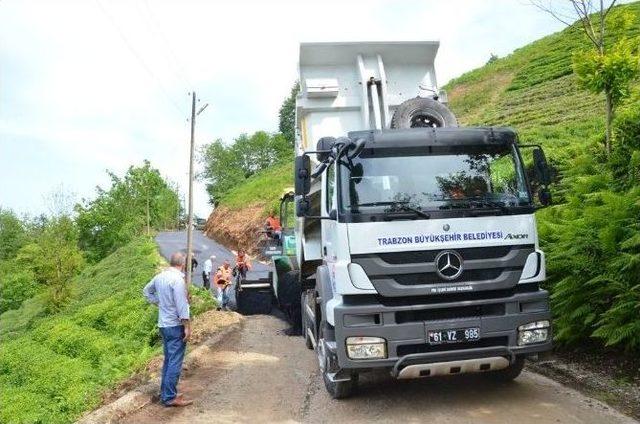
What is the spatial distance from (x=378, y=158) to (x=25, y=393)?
1604cm

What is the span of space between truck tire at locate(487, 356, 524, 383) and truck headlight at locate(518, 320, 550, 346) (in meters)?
0.65

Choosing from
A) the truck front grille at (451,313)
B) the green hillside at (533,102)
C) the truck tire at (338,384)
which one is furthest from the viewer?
the green hillside at (533,102)

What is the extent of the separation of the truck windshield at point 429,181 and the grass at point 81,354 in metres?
5.13

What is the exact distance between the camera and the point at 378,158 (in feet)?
18.7

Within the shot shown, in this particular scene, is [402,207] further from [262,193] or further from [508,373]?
[262,193]

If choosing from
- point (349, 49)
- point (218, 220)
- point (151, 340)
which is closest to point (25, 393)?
point (151, 340)

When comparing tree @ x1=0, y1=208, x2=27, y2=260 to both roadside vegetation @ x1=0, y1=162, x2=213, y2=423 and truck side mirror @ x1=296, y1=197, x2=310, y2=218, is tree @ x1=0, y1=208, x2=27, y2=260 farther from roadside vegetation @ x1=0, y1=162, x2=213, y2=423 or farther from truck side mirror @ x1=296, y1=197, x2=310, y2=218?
truck side mirror @ x1=296, y1=197, x2=310, y2=218

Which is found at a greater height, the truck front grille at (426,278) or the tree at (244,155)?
the tree at (244,155)

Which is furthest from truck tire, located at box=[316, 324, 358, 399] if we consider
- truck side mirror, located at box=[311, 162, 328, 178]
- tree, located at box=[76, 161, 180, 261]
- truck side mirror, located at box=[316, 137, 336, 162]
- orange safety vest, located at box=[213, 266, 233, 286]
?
tree, located at box=[76, 161, 180, 261]

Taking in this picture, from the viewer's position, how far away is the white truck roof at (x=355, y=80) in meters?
8.64

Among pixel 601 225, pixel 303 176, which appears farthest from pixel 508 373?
pixel 303 176

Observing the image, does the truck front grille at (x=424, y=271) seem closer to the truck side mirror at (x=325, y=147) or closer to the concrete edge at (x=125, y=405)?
the truck side mirror at (x=325, y=147)

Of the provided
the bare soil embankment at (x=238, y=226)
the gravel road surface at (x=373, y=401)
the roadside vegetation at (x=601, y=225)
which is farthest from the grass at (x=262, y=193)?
the gravel road surface at (x=373, y=401)

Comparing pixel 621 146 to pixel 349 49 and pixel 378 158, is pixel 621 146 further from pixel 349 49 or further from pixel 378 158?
pixel 378 158
